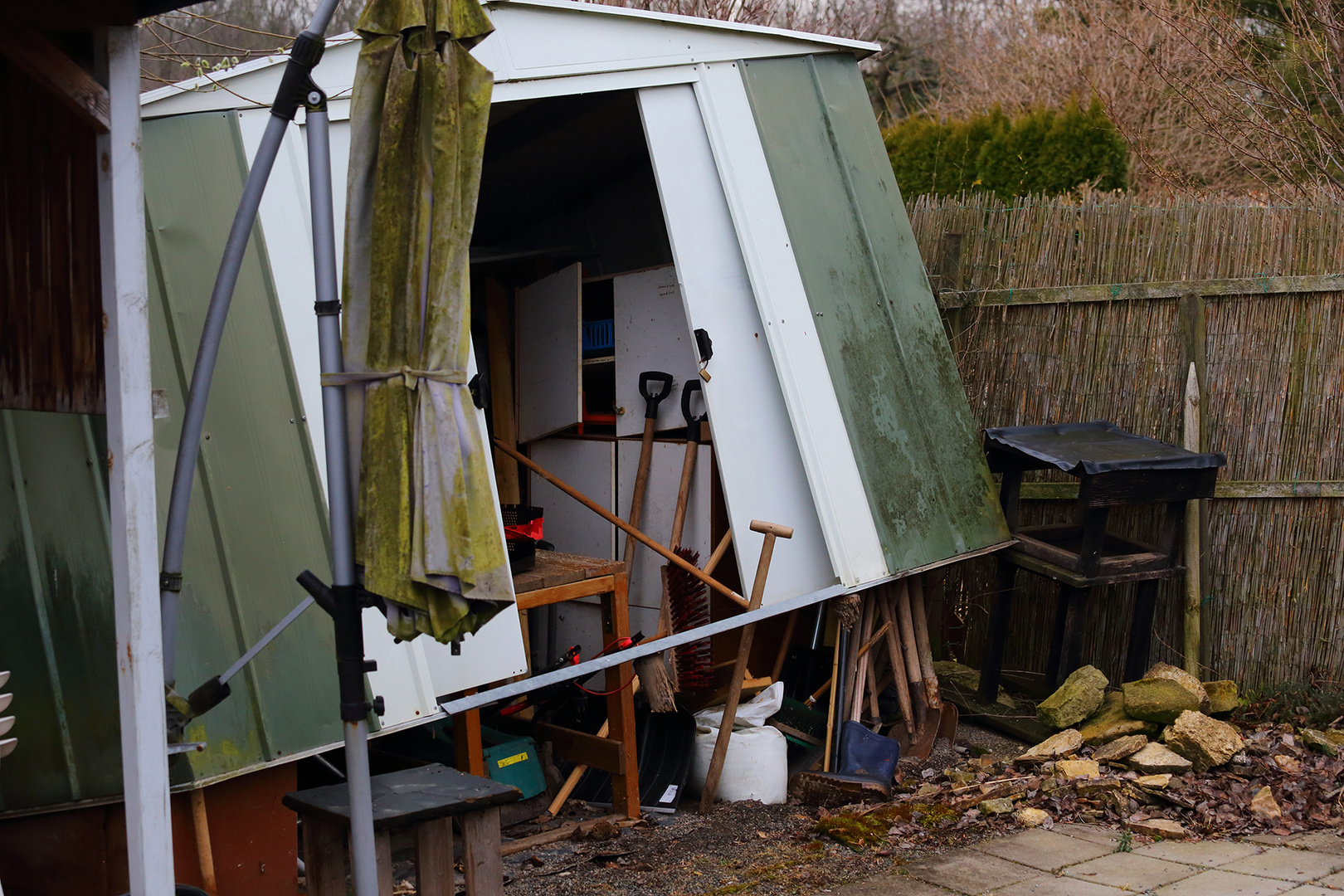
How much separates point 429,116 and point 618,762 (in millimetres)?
2862

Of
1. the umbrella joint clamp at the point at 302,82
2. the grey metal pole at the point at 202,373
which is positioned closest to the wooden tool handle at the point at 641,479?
the grey metal pole at the point at 202,373

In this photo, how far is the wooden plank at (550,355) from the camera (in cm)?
600

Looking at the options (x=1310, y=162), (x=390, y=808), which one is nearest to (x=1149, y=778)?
(x=390, y=808)

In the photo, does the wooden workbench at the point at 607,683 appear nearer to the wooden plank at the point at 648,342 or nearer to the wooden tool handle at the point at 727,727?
the wooden tool handle at the point at 727,727

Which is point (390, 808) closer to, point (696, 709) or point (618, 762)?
point (618, 762)

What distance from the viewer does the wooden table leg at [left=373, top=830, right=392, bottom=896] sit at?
271cm

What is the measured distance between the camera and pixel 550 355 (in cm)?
618

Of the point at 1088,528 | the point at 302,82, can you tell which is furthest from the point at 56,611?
the point at 1088,528

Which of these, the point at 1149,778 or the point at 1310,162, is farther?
the point at 1310,162

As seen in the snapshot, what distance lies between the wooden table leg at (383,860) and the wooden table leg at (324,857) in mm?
117

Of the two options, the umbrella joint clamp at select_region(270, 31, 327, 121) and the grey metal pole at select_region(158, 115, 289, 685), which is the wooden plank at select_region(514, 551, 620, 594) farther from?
the umbrella joint clamp at select_region(270, 31, 327, 121)

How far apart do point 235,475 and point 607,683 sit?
5.89 ft

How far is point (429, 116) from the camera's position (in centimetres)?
239

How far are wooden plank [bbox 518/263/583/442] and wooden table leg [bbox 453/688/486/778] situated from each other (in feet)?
7.32
